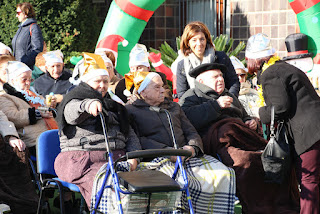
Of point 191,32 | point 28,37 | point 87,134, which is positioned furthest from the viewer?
point 28,37

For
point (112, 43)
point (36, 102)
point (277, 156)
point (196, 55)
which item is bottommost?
point (277, 156)

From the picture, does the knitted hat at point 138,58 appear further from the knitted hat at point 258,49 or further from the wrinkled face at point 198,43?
the knitted hat at point 258,49

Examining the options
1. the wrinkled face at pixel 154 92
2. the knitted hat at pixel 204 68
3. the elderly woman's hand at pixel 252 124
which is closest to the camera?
the wrinkled face at pixel 154 92

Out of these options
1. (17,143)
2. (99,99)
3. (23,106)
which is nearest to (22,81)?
(23,106)

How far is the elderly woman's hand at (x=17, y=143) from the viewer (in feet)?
17.0

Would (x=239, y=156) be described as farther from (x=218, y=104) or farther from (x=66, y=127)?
(x=66, y=127)

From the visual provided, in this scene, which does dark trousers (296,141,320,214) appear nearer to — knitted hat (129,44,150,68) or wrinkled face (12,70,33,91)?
knitted hat (129,44,150,68)

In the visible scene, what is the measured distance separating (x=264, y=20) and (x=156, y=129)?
22.4ft

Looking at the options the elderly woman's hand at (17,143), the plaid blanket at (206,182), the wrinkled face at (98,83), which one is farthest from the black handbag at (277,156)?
the elderly woman's hand at (17,143)

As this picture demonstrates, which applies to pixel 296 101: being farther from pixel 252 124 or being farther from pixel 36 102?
pixel 36 102

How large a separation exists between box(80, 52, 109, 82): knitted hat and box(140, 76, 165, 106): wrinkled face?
428 millimetres

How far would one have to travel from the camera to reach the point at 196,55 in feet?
20.0

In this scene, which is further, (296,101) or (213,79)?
(213,79)

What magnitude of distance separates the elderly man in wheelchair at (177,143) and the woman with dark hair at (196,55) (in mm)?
972
